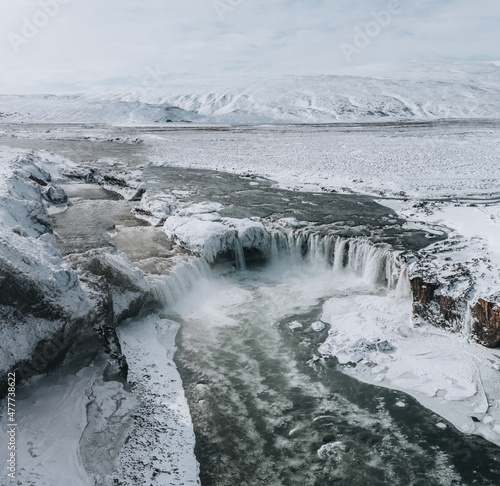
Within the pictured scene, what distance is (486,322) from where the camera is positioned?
10.2 m

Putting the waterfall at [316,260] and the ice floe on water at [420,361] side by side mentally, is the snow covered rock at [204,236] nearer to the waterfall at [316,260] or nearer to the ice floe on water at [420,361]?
the waterfall at [316,260]

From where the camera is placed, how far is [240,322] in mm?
12133

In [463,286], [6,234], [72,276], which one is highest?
→ [6,234]

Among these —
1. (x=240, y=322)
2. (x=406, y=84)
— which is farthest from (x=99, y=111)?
(x=240, y=322)

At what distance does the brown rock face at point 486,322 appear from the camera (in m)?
10.0

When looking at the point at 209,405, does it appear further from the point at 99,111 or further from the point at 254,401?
the point at 99,111

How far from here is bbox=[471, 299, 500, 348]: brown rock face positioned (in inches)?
395

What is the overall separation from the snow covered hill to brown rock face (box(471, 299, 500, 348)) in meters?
85.4

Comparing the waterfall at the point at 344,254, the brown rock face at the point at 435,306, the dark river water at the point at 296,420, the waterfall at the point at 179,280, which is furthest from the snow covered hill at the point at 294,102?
the dark river water at the point at 296,420

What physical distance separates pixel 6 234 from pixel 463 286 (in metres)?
11.7

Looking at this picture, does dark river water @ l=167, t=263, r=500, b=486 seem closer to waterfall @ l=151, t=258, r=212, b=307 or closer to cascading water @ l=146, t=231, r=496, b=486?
cascading water @ l=146, t=231, r=496, b=486

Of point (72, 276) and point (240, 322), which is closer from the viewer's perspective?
point (72, 276)

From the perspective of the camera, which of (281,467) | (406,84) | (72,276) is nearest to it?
(281,467)

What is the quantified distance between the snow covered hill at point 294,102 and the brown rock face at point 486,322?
85353 millimetres
